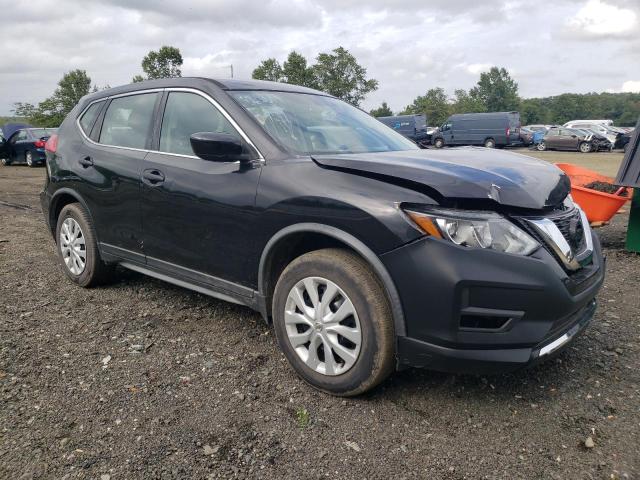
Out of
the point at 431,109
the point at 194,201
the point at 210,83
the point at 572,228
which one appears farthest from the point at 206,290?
the point at 431,109

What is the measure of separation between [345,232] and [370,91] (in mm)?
70982

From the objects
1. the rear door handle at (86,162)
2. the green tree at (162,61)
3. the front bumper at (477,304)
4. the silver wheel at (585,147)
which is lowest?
the silver wheel at (585,147)

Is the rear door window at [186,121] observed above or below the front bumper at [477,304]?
above

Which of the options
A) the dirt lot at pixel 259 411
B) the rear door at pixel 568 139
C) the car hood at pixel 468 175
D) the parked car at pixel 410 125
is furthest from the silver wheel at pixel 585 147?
the car hood at pixel 468 175

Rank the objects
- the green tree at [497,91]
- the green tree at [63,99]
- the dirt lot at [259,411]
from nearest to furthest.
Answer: the dirt lot at [259,411] < the green tree at [63,99] < the green tree at [497,91]

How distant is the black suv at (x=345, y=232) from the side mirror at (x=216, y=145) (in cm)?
1

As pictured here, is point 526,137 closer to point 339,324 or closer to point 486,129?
point 486,129

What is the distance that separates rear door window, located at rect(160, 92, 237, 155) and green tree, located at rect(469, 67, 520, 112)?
10433cm

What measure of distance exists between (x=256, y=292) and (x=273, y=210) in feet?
1.77

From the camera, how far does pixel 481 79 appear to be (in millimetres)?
103812

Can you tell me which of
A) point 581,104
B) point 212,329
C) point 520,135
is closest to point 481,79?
point 581,104

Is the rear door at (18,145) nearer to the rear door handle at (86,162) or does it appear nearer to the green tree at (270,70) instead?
the rear door handle at (86,162)

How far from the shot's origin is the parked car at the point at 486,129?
30047 millimetres

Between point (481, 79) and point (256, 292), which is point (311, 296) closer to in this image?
point (256, 292)
